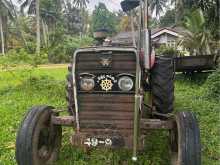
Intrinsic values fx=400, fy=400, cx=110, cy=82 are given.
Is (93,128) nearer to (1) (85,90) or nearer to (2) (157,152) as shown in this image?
(1) (85,90)

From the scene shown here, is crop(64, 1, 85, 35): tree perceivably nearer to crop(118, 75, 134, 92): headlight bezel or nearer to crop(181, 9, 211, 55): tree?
crop(181, 9, 211, 55): tree

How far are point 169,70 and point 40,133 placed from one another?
1898mm

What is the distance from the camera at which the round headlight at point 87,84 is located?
14.5 ft

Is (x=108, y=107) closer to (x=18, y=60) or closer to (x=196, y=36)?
(x=18, y=60)

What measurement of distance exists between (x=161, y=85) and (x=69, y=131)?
1.86m

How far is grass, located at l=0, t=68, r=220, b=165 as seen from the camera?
5.16m

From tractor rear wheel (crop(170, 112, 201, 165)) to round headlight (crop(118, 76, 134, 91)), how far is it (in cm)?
61

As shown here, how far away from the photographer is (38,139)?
179 inches

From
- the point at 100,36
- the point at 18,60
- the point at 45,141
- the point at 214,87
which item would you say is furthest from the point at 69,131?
the point at 18,60

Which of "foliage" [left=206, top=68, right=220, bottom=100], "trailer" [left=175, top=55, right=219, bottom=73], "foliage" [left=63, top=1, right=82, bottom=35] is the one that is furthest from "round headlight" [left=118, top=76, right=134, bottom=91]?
"foliage" [left=63, top=1, right=82, bottom=35]

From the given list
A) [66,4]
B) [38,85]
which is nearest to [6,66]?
[38,85]

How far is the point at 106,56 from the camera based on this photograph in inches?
171

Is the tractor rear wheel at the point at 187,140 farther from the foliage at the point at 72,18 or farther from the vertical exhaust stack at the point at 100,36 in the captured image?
the foliage at the point at 72,18

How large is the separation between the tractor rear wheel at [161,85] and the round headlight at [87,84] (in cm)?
112
